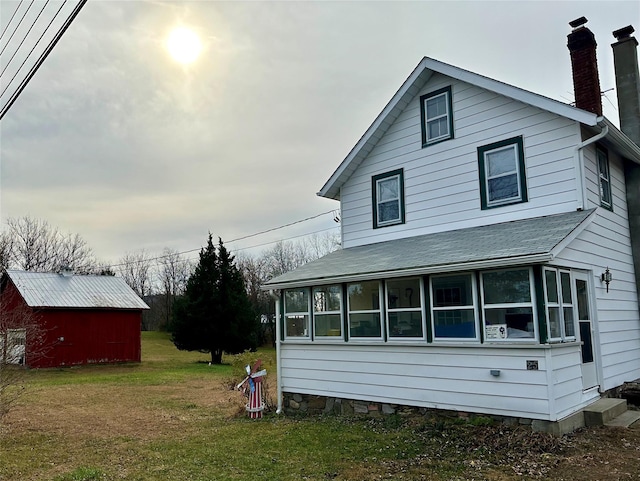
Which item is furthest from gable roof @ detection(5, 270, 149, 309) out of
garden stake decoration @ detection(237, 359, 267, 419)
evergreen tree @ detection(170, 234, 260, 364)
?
garden stake decoration @ detection(237, 359, 267, 419)

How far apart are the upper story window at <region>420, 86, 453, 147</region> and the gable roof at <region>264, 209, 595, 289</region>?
234 centimetres

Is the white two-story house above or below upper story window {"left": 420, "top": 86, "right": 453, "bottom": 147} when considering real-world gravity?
below

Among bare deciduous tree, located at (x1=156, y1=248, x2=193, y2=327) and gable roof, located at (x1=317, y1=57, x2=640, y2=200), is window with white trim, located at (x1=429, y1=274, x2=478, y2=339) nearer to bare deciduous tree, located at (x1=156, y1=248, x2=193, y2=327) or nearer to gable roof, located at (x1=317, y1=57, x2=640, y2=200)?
gable roof, located at (x1=317, y1=57, x2=640, y2=200)

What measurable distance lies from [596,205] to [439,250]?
328 centimetres

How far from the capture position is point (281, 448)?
8320 millimetres

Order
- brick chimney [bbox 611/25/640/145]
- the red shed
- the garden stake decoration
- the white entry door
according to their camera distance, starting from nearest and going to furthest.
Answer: the white entry door → the garden stake decoration → brick chimney [bbox 611/25/640/145] → the red shed

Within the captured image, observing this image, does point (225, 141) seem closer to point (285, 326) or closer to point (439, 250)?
point (285, 326)

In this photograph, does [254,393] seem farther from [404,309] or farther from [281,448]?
[404,309]

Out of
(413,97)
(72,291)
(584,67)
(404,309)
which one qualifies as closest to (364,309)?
(404,309)

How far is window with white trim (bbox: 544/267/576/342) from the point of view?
26.9ft

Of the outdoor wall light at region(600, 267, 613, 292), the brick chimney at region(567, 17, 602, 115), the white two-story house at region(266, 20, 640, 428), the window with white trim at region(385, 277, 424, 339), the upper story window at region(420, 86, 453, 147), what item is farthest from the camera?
the upper story window at region(420, 86, 453, 147)

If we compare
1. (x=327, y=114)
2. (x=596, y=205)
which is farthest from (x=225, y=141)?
(x=596, y=205)

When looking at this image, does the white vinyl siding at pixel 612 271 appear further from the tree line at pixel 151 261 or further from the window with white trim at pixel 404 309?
the tree line at pixel 151 261

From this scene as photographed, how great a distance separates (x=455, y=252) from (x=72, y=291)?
22.5 metres
